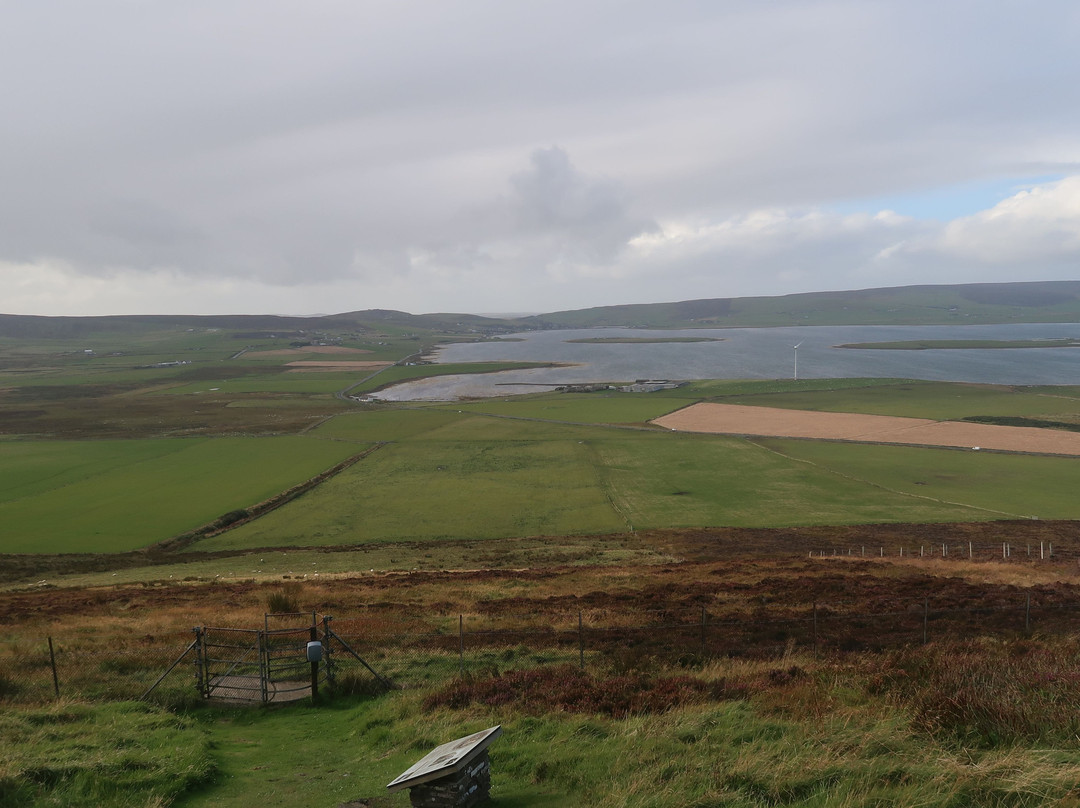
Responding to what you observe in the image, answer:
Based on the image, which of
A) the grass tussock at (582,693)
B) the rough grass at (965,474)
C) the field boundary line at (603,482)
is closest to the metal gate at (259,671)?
the grass tussock at (582,693)

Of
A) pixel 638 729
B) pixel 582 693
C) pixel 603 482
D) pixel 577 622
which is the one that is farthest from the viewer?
pixel 603 482

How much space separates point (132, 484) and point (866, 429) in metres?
76.3

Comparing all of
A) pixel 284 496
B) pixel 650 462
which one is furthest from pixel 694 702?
pixel 650 462

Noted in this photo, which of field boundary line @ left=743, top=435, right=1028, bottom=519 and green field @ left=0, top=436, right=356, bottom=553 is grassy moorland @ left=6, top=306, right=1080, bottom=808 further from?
green field @ left=0, top=436, right=356, bottom=553

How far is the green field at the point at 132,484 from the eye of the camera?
4291 cm

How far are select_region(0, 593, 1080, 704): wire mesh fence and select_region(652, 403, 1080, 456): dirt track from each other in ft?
187

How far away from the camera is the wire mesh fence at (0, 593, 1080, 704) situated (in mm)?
13789

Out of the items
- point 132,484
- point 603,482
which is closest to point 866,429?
point 603,482

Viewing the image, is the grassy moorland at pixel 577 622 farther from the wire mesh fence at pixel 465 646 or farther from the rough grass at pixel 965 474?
the rough grass at pixel 965 474

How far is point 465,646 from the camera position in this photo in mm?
16250

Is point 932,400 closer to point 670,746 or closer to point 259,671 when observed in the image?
point 670,746

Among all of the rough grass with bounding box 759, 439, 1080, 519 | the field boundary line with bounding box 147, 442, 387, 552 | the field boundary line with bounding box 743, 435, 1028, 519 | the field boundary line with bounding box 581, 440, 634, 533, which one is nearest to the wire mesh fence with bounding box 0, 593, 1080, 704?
the field boundary line with bounding box 581, 440, 634, 533

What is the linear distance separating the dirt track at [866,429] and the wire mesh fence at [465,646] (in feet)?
187

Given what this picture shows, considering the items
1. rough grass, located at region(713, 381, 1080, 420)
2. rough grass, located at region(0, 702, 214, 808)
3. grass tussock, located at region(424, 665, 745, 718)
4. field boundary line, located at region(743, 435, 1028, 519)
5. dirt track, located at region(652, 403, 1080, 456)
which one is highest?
rough grass, located at region(0, 702, 214, 808)
